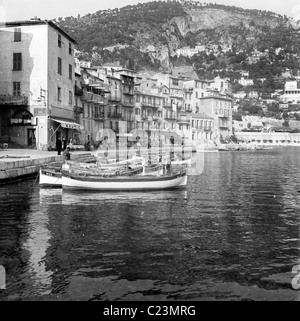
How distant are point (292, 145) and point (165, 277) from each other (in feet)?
521

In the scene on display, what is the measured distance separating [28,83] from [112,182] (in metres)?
25.7

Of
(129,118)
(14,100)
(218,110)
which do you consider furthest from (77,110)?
(218,110)

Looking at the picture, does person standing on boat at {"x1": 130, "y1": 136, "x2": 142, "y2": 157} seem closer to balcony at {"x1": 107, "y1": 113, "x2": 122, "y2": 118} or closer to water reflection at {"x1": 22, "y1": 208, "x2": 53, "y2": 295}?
balcony at {"x1": 107, "y1": 113, "x2": 122, "y2": 118}

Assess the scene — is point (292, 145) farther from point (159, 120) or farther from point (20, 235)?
point (20, 235)

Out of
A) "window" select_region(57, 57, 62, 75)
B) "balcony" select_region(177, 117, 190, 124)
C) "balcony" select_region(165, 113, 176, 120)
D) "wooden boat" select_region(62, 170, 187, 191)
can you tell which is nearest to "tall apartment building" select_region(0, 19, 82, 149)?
"window" select_region(57, 57, 62, 75)

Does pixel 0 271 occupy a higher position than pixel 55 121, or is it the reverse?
pixel 55 121

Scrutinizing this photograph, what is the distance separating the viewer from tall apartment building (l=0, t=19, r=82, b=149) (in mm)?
45656

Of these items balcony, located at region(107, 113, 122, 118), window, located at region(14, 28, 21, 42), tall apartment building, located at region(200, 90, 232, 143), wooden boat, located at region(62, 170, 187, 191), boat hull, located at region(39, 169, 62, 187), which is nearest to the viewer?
wooden boat, located at region(62, 170, 187, 191)

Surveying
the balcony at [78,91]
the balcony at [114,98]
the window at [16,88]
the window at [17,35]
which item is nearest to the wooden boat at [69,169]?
the window at [16,88]

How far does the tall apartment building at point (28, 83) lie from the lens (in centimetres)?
4566

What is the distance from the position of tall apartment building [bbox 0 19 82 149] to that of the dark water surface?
24.9m

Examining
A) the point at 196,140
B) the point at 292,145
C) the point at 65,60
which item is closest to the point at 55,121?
the point at 65,60

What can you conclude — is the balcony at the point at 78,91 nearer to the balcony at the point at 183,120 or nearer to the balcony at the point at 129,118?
the balcony at the point at 129,118
